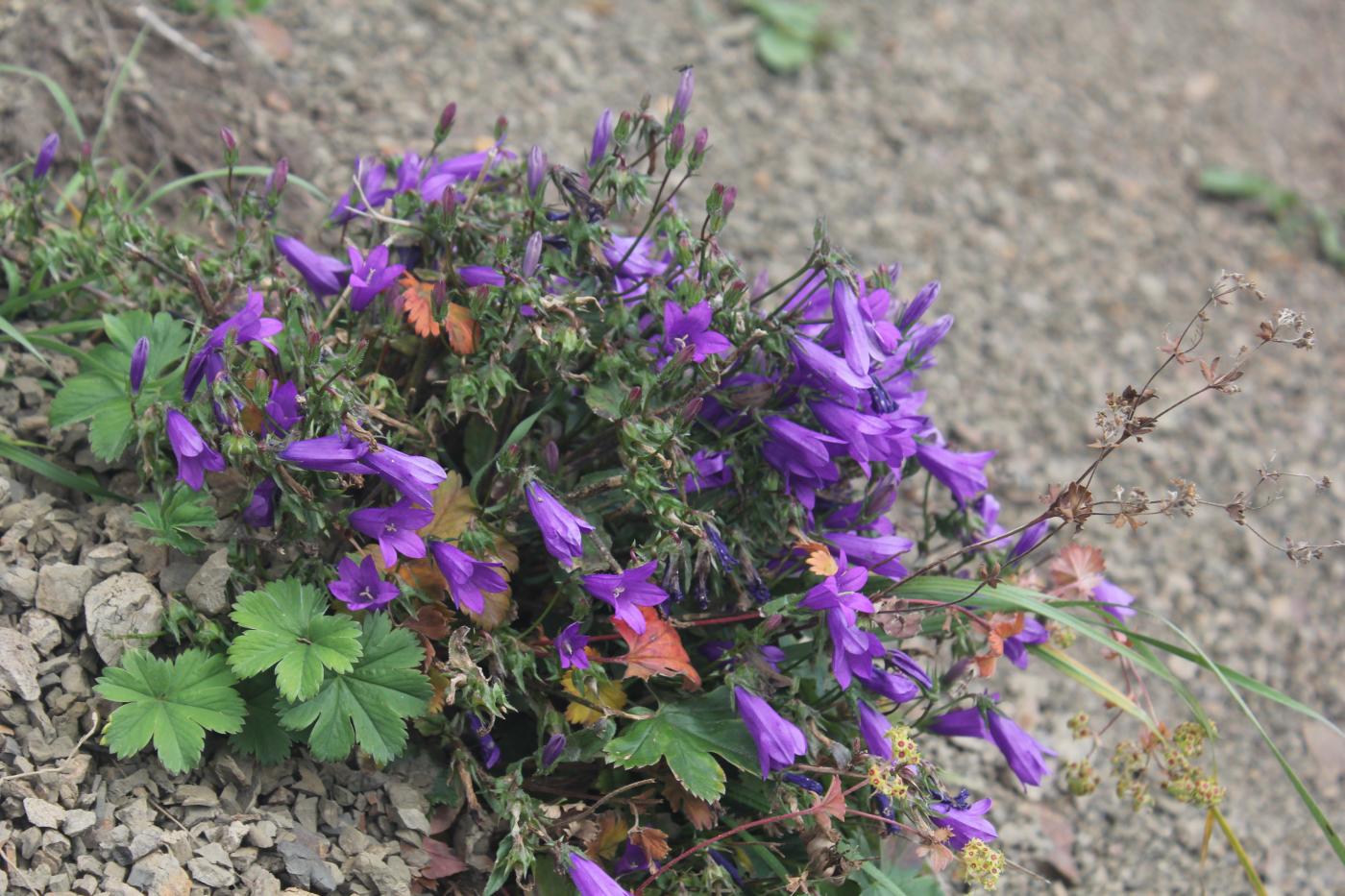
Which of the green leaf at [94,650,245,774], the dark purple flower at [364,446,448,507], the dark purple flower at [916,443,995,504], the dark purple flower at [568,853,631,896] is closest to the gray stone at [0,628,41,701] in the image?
the green leaf at [94,650,245,774]

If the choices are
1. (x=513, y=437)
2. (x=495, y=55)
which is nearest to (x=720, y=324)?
(x=513, y=437)

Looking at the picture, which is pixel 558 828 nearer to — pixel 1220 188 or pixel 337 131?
pixel 337 131

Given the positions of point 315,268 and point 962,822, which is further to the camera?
point 315,268

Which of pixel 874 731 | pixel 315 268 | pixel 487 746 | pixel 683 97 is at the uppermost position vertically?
pixel 683 97

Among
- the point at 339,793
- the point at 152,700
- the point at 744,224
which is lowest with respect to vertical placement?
the point at 339,793

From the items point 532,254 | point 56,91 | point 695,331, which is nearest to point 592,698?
point 695,331

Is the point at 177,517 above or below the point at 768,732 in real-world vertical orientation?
above

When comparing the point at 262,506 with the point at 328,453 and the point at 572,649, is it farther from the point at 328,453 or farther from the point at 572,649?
the point at 572,649
